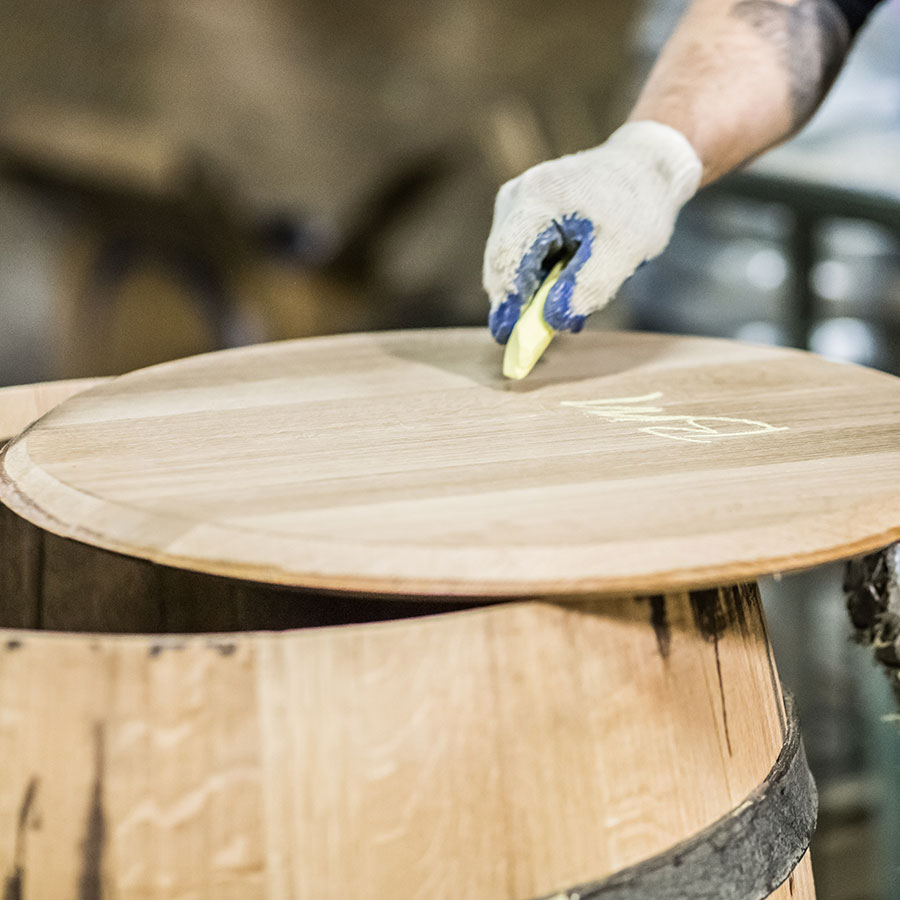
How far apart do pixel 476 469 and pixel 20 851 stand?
0.44 m

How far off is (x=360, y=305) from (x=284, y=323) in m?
0.36

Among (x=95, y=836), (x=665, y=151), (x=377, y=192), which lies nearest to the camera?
(x=95, y=836)

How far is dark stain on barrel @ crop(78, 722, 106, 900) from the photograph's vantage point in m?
0.68

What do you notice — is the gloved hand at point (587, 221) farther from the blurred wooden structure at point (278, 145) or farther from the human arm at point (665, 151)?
the blurred wooden structure at point (278, 145)

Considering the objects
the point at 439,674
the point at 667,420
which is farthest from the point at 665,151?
the point at 439,674

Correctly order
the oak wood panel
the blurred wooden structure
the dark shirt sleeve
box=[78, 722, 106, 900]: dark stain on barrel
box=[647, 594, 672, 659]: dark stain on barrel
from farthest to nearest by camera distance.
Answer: the blurred wooden structure → the dark shirt sleeve → the oak wood panel → box=[647, 594, 672, 659]: dark stain on barrel → box=[78, 722, 106, 900]: dark stain on barrel

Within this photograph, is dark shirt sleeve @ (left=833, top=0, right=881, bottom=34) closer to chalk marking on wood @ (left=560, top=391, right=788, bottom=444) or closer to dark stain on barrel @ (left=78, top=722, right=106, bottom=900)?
chalk marking on wood @ (left=560, top=391, right=788, bottom=444)

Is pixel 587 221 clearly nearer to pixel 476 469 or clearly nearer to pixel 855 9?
pixel 476 469

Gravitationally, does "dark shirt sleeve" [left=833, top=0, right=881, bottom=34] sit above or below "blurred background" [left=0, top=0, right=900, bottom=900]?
below

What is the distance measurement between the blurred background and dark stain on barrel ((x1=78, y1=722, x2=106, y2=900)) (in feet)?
6.38

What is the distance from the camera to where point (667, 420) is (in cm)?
103

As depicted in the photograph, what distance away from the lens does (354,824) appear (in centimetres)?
70

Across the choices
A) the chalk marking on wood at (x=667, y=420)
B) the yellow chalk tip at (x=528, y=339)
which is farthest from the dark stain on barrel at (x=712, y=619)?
the yellow chalk tip at (x=528, y=339)

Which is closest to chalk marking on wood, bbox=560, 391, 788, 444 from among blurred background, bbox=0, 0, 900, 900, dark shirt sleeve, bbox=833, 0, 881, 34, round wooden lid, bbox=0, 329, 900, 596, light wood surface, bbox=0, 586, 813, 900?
round wooden lid, bbox=0, 329, 900, 596
